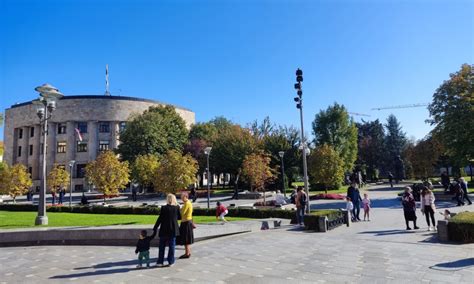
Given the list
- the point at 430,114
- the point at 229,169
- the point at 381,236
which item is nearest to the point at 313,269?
the point at 381,236

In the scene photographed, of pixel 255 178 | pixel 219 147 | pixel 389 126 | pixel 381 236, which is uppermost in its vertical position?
pixel 389 126

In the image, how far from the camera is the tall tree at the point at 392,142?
68.8m

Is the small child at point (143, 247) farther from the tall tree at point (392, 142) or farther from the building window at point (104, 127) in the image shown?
the tall tree at point (392, 142)

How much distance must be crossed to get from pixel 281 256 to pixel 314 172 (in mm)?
24668

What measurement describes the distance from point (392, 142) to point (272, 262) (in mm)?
70981

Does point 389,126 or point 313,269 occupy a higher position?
point 389,126

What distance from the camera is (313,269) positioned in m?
7.70

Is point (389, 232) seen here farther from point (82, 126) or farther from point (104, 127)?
point (82, 126)

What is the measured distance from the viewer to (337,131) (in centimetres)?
5028

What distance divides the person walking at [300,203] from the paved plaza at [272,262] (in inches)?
125

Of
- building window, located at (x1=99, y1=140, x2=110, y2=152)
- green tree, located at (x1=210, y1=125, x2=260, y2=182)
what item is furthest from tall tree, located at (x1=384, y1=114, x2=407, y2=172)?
building window, located at (x1=99, y1=140, x2=110, y2=152)

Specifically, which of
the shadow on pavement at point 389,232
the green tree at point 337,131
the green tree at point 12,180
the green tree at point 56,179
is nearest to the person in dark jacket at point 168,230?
the shadow on pavement at point 389,232

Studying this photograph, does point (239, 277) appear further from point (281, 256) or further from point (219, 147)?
point (219, 147)

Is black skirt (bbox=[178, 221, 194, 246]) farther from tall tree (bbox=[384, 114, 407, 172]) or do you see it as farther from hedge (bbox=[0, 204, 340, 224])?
tall tree (bbox=[384, 114, 407, 172])
